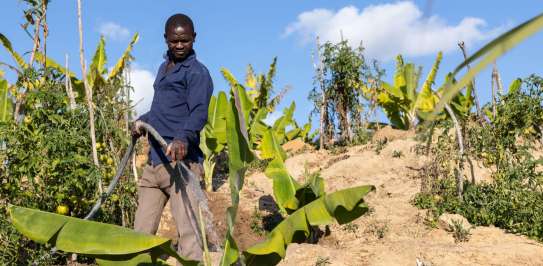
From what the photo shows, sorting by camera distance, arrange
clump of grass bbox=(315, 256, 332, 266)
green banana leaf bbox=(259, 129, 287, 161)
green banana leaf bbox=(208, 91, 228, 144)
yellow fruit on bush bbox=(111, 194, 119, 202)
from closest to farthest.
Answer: clump of grass bbox=(315, 256, 332, 266)
yellow fruit on bush bbox=(111, 194, 119, 202)
green banana leaf bbox=(259, 129, 287, 161)
green banana leaf bbox=(208, 91, 228, 144)

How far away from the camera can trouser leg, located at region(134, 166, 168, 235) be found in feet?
12.5

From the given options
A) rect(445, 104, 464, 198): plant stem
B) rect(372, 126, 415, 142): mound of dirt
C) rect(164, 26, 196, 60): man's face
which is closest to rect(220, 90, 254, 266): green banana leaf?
rect(164, 26, 196, 60): man's face

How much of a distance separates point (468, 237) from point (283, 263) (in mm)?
2451

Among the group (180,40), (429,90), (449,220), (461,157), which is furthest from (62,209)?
(429,90)

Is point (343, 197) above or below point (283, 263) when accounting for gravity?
above

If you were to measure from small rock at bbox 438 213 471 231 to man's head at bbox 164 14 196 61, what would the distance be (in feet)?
15.1

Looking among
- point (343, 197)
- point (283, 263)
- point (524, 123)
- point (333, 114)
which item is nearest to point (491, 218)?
point (524, 123)

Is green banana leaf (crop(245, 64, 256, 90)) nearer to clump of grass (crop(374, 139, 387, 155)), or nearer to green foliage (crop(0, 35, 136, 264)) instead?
clump of grass (crop(374, 139, 387, 155))

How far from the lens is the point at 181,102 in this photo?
12.5 ft

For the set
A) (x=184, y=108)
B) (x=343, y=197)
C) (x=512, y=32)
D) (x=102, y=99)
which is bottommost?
(x=343, y=197)

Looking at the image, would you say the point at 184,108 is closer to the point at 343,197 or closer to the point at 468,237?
the point at 343,197

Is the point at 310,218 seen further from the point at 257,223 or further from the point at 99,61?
the point at 99,61

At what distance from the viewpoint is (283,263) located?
5.62 meters

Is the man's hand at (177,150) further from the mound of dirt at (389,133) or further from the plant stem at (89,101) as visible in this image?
the mound of dirt at (389,133)
